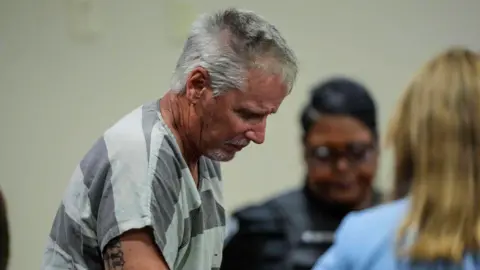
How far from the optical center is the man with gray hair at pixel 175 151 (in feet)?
4.23

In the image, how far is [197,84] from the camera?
138 centimetres

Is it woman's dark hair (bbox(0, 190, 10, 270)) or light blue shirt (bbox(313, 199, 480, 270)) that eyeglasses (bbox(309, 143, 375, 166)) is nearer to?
woman's dark hair (bbox(0, 190, 10, 270))

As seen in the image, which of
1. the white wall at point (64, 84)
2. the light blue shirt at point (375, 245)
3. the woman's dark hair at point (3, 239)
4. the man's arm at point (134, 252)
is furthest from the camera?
the white wall at point (64, 84)

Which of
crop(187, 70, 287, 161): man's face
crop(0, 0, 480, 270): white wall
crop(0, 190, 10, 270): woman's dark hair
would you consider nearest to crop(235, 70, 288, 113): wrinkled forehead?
crop(187, 70, 287, 161): man's face

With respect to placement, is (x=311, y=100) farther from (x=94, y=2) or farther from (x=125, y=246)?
(x=125, y=246)

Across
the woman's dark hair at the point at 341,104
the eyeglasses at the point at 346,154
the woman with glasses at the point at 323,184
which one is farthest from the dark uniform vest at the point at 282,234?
the woman's dark hair at the point at 341,104

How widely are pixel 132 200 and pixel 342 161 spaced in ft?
4.15

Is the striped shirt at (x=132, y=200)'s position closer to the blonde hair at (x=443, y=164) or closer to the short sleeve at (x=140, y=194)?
the short sleeve at (x=140, y=194)

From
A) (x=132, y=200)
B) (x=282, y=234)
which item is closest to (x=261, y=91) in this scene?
(x=132, y=200)

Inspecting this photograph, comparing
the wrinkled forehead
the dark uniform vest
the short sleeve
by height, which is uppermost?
the wrinkled forehead

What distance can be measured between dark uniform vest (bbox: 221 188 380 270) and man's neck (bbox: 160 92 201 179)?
939mm


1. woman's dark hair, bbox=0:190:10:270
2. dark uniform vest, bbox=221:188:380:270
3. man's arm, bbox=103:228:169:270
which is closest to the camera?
man's arm, bbox=103:228:169:270

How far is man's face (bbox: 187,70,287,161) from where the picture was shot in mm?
1373

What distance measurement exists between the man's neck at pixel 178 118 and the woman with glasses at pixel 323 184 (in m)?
0.98
